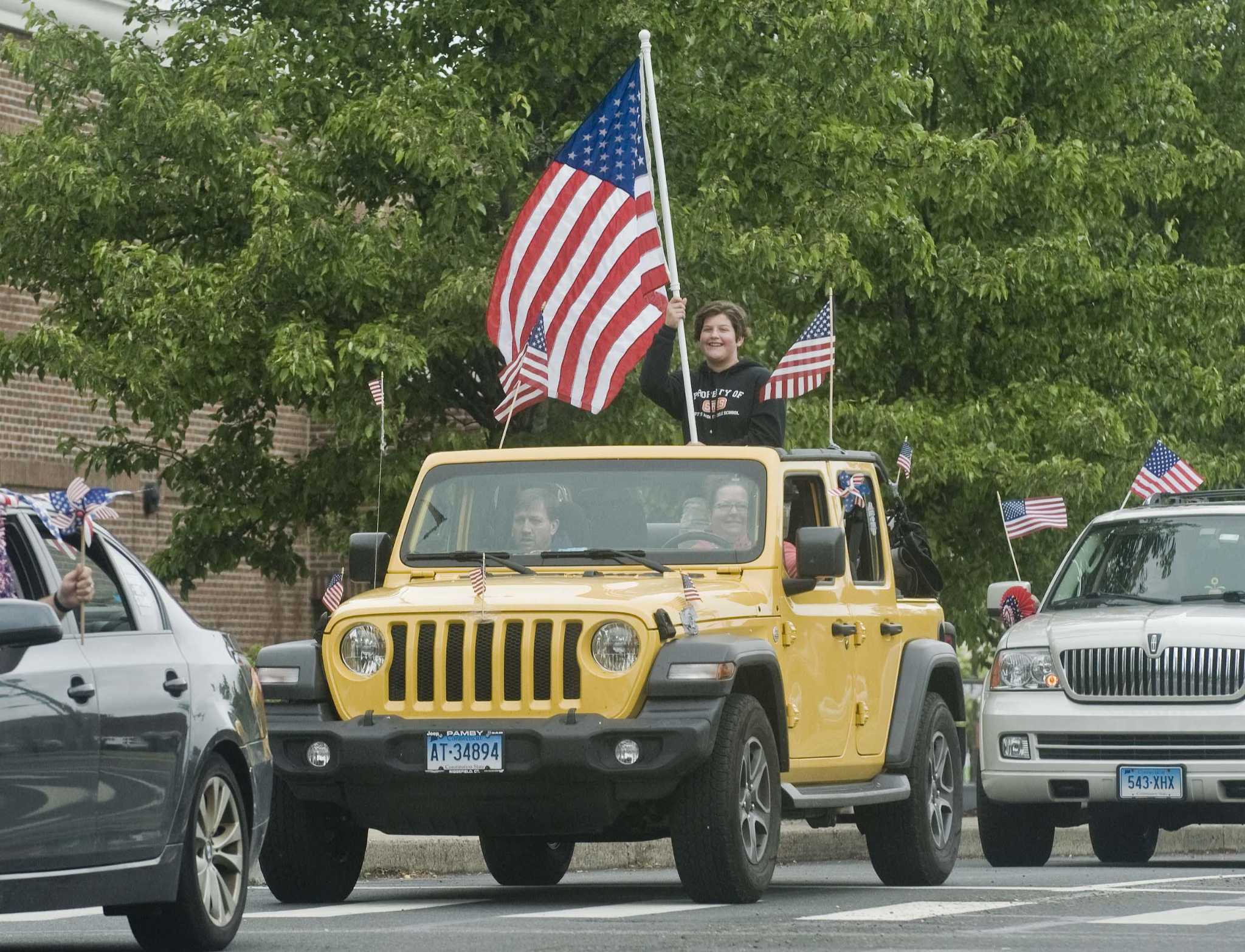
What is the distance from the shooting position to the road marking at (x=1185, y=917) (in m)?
10.5

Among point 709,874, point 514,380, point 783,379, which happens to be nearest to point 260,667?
point 709,874

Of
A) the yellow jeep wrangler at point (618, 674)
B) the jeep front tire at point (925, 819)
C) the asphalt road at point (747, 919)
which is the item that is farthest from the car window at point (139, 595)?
the jeep front tire at point (925, 819)

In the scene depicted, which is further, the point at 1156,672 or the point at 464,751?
the point at 1156,672

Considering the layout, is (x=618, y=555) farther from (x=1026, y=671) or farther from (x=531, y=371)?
(x=1026, y=671)

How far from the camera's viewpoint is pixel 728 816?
1109 centimetres

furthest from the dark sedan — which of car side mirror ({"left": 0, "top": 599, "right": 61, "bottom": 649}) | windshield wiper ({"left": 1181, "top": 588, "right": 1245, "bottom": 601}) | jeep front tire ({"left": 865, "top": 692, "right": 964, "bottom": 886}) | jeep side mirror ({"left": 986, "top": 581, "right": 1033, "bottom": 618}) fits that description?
windshield wiper ({"left": 1181, "top": 588, "right": 1245, "bottom": 601})

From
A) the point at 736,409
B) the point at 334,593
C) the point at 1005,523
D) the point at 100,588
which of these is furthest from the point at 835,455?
the point at 1005,523

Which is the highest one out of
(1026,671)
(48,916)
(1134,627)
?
(1134,627)

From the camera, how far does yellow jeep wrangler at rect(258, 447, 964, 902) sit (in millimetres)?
11086

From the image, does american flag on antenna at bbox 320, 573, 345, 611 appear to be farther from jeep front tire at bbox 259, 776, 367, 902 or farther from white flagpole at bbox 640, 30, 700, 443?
jeep front tire at bbox 259, 776, 367, 902

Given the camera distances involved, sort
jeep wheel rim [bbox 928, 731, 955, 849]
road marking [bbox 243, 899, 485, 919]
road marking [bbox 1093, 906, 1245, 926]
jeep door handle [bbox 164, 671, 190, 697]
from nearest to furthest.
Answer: jeep door handle [bbox 164, 671, 190, 697], road marking [bbox 1093, 906, 1245, 926], road marking [bbox 243, 899, 485, 919], jeep wheel rim [bbox 928, 731, 955, 849]

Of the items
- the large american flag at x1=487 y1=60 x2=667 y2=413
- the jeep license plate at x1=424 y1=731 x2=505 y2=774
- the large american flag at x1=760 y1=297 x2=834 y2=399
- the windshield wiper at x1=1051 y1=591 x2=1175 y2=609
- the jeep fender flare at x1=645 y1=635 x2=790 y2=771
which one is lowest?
the jeep license plate at x1=424 y1=731 x2=505 y2=774

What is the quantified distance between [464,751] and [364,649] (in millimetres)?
664

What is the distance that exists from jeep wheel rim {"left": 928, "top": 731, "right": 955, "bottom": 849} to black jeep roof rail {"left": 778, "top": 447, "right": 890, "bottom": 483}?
135cm
